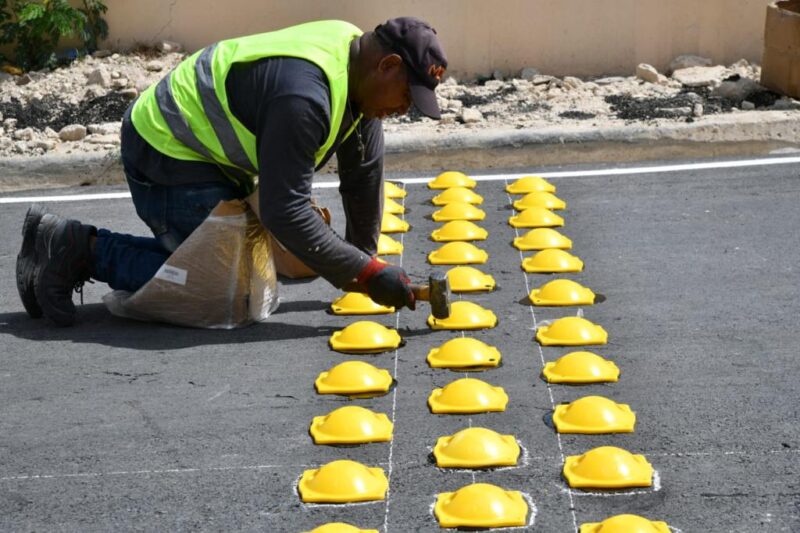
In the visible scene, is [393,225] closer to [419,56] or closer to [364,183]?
[364,183]

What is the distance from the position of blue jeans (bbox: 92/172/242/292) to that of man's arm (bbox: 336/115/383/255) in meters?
0.48

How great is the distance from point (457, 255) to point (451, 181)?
1.26 meters

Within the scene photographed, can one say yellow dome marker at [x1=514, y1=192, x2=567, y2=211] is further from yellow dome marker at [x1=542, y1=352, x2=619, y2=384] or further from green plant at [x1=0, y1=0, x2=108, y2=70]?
green plant at [x1=0, y1=0, x2=108, y2=70]

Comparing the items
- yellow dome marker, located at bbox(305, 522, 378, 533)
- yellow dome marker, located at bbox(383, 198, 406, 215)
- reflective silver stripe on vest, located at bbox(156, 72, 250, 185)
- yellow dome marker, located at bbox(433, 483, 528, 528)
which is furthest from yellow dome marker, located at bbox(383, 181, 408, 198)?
yellow dome marker, located at bbox(305, 522, 378, 533)

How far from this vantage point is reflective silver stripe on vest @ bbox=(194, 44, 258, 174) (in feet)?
16.1

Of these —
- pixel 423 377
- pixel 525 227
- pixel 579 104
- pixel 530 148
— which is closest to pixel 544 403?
pixel 423 377

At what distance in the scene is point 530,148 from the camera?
298 inches

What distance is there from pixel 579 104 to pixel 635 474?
4816mm

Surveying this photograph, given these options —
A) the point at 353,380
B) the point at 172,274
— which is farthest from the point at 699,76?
the point at 353,380

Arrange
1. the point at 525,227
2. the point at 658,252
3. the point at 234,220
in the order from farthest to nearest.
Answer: the point at 525,227 → the point at 658,252 → the point at 234,220

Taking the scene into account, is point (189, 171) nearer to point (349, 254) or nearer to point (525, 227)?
point (349, 254)

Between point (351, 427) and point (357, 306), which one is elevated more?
point (351, 427)

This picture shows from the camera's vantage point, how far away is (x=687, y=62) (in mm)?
8992

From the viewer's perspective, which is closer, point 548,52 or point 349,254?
point 349,254
